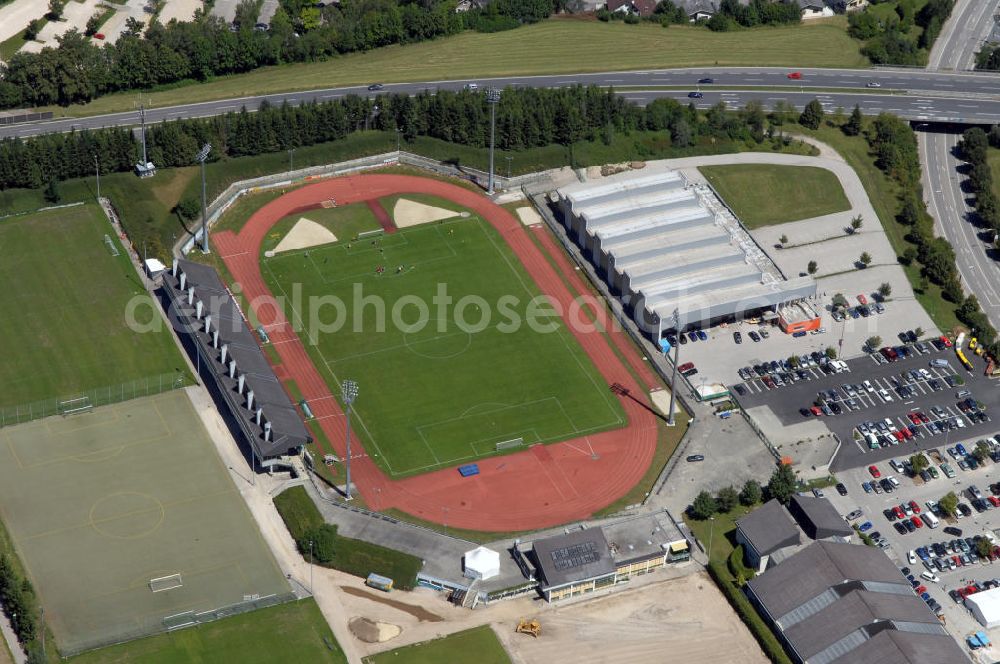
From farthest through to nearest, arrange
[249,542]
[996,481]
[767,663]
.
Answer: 1. [996,481]
2. [249,542]
3. [767,663]

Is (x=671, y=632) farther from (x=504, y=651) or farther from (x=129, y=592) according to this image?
(x=129, y=592)

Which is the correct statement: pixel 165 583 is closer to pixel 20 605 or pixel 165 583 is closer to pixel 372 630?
pixel 20 605

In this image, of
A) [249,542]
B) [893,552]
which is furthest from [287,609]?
[893,552]

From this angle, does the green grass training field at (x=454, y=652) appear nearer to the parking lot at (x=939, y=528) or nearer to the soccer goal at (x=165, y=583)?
the soccer goal at (x=165, y=583)

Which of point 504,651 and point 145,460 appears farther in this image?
point 145,460

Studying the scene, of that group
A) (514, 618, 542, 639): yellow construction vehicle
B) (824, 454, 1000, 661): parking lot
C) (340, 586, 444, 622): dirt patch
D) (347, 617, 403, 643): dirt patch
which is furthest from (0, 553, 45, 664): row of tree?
(824, 454, 1000, 661): parking lot

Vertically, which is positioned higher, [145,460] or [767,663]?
[145,460]
